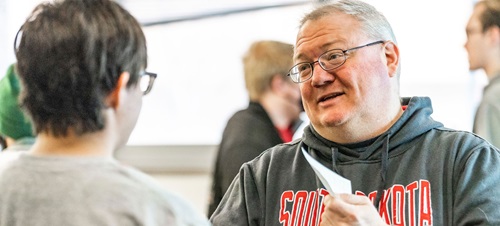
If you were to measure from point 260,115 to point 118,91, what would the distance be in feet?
6.57

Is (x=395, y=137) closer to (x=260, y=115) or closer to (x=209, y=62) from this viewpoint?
(x=260, y=115)

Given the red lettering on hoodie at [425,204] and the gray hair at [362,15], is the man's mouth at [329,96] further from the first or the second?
the red lettering on hoodie at [425,204]

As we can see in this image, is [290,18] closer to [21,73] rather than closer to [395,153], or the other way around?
[395,153]

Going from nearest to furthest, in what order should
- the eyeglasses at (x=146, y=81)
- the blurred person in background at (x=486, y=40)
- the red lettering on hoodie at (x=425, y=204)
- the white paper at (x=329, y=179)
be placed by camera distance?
1. the eyeglasses at (x=146, y=81)
2. the white paper at (x=329, y=179)
3. the red lettering on hoodie at (x=425, y=204)
4. the blurred person in background at (x=486, y=40)

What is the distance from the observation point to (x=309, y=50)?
7.09 ft

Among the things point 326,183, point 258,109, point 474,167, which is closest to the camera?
point 326,183

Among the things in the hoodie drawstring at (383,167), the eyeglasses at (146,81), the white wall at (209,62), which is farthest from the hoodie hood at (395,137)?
the white wall at (209,62)

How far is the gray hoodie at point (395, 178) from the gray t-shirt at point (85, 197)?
0.78 metres

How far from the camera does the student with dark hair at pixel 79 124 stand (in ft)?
4.18

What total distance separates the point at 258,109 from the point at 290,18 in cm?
147

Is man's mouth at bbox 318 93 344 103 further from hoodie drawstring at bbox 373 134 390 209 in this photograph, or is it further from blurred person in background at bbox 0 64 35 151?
blurred person in background at bbox 0 64 35 151

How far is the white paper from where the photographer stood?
165 centimetres

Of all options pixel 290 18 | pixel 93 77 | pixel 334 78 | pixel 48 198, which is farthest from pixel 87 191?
pixel 290 18

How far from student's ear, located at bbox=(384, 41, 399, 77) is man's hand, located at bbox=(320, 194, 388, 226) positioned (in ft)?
1.78
